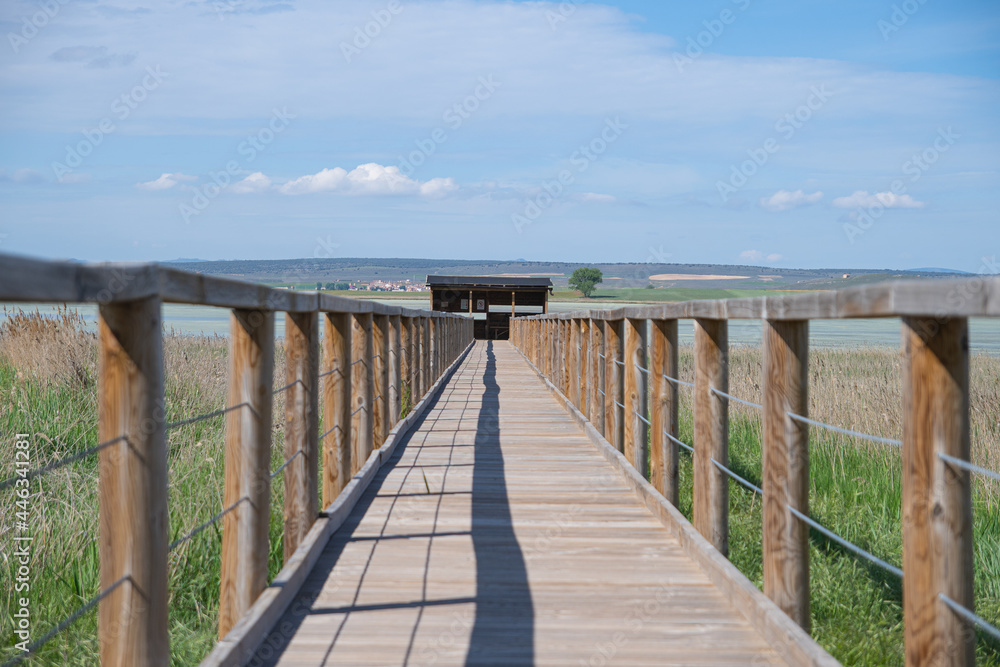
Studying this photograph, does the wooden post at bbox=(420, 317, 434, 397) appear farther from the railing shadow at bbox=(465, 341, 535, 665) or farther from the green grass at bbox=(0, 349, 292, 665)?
the railing shadow at bbox=(465, 341, 535, 665)

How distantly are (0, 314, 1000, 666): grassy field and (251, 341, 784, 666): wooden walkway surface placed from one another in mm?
762

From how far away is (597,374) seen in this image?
23.8 ft

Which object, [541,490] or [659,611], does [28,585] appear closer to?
[541,490]

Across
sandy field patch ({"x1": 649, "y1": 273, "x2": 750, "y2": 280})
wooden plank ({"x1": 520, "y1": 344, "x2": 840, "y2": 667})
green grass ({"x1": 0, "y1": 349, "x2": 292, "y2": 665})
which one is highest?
sandy field patch ({"x1": 649, "y1": 273, "x2": 750, "y2": 280})

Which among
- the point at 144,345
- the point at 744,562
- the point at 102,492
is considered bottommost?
the point at 744,562

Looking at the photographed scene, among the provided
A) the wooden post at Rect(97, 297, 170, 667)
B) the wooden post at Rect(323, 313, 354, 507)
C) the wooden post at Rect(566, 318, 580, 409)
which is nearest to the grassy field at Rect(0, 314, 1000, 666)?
the wooden post at Rect(323, 313, 354, 507)

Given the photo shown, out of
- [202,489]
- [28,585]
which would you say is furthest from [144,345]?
[202,489]

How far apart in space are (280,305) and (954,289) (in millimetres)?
2237

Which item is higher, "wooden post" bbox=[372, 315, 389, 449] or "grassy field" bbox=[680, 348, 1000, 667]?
"wooden post" bbox=[372, 315, 389, 449]

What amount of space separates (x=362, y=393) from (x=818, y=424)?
3191 millimetres

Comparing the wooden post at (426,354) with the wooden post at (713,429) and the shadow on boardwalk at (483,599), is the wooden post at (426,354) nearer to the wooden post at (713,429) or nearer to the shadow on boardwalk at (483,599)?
the shadow on boardwalk at (483,599)

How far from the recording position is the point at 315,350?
12.2ft

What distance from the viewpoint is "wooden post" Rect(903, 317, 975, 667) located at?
1879 millimetres

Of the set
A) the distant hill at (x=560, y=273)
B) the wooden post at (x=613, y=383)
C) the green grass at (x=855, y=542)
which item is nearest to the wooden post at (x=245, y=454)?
the green grass at (x=855, y=542)
